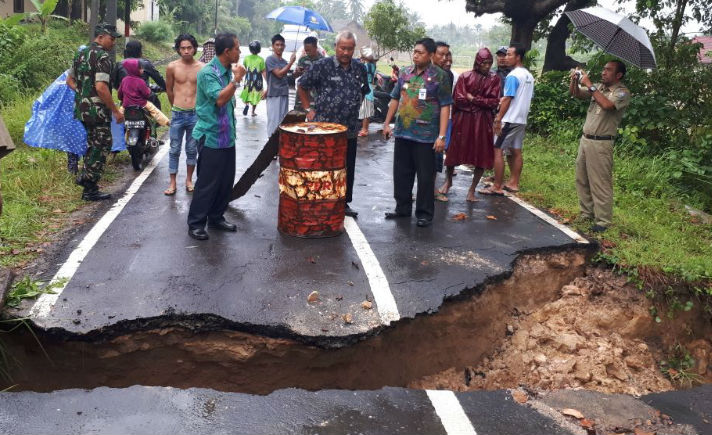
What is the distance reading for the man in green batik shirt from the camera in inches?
251

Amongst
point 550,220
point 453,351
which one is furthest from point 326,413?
point 550,220

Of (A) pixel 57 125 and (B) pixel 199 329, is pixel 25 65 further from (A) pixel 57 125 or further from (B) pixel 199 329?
(B) pixel 199 329

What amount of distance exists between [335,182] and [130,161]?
4.42 m

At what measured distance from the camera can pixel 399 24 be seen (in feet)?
101

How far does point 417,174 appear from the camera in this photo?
6.43 m

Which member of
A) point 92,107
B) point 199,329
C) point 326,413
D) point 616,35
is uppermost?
point 616,35

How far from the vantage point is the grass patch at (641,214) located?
217 inches

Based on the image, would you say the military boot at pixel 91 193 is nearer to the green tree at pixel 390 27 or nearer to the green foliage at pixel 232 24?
the green tree at pixel 390 27

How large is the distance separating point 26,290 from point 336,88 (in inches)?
137

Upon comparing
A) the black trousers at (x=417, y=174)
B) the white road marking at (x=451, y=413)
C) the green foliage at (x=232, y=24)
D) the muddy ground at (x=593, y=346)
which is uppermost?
the green foliage at (x=232, y=24)

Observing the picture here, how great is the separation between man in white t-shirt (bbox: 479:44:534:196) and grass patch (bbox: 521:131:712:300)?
2.19 ft

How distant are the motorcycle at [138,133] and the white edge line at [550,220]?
16.4ft

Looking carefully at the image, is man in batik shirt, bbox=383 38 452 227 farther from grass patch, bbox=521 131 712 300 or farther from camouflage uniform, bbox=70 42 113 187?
camouflage uniform, bbox=70 42 113 187

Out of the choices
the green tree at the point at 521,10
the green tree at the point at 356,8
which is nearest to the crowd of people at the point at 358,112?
the green tree at the point at 521,10
